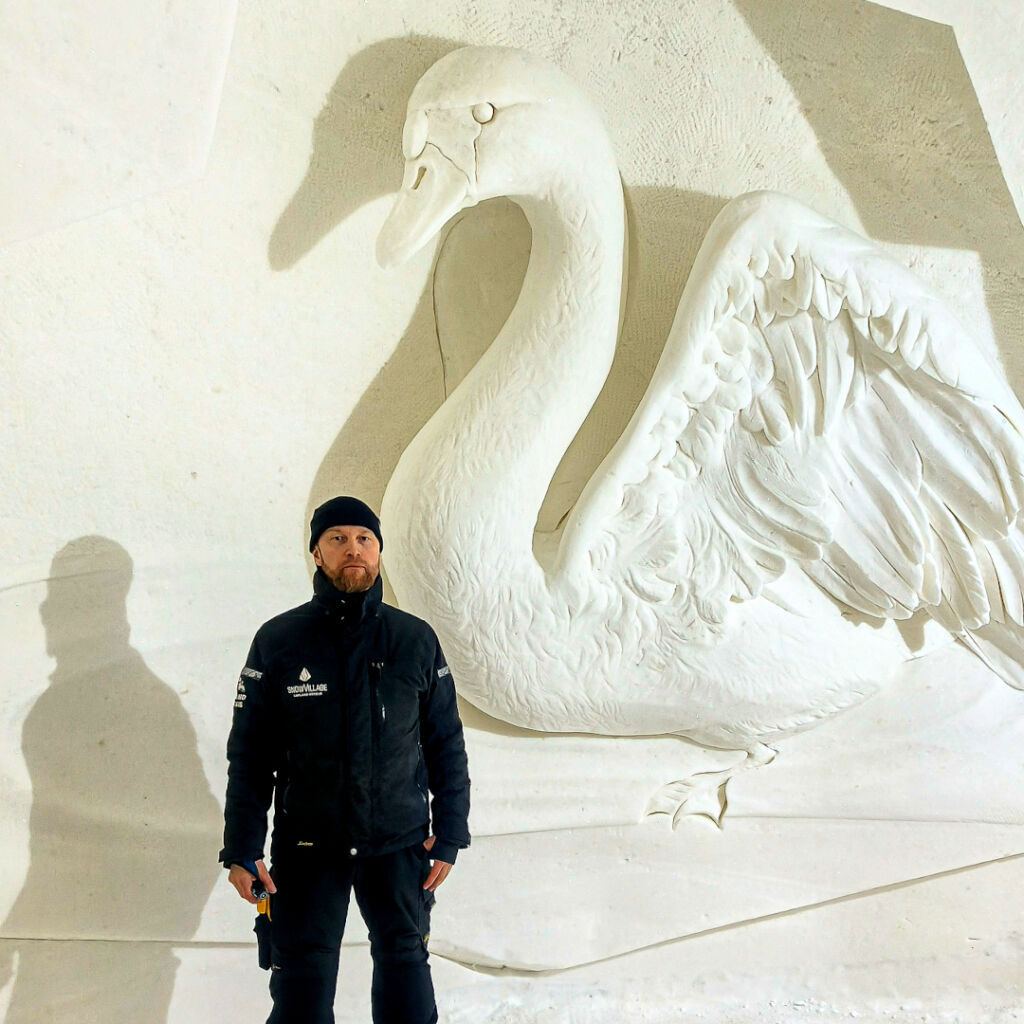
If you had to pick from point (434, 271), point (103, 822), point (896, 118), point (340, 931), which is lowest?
point (103, 822)

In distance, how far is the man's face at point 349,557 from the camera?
127 cm

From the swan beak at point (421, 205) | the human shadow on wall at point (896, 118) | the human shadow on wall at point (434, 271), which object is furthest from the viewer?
the human shadow on wall at point (896, 118)

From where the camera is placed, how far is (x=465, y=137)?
1.46 meters

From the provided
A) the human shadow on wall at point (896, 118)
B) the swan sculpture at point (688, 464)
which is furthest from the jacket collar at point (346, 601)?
the human shadow on wall at point (896, 118)

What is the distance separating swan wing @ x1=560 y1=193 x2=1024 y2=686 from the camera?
5.00 ft

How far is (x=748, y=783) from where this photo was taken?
1.85m

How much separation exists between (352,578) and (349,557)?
1.0 inches

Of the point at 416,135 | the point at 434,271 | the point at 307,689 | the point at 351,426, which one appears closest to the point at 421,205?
the point at 416,135

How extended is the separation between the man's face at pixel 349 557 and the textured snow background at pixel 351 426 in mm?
361

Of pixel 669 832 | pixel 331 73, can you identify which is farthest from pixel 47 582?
pixel 669 832

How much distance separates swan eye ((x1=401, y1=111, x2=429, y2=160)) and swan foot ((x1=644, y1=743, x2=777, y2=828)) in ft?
3.59

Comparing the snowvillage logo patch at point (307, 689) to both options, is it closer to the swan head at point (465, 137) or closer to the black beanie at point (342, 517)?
the black beanie at point (342, 517)

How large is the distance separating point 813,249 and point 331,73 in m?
0.74

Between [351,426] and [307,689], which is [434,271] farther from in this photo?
[307,689]
